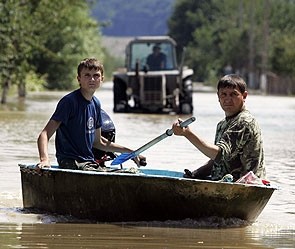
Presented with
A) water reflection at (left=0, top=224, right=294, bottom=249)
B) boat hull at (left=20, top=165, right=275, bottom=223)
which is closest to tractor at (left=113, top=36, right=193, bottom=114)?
boat hull at (left=20, top=165, right=275, bottom=223)

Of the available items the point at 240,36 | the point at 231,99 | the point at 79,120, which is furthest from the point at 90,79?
the point at 240,36

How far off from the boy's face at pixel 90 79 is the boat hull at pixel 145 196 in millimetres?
856

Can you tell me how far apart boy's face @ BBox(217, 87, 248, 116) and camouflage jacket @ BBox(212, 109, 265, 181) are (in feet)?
0.22

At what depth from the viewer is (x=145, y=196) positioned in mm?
9664

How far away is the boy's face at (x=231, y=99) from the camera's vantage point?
1005cm

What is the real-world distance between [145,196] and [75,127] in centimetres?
102

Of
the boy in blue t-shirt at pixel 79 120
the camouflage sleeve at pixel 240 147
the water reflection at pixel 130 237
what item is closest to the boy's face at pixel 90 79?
the boy in blue t-shirt at pixel 79 120

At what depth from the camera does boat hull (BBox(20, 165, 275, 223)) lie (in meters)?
9.60

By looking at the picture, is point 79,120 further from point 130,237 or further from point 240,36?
point 240,36

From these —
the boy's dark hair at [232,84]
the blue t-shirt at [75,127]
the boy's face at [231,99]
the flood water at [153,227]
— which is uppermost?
the boy's dark hair at [232,84]

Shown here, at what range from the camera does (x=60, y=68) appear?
60.9 metres

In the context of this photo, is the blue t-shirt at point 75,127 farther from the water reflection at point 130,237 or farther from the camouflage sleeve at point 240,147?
the camouflage sleeve at point 240,147

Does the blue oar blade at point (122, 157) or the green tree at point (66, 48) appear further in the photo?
the green tree at point (66, 48)

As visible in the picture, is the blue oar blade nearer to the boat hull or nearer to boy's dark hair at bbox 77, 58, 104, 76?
the boat hull
